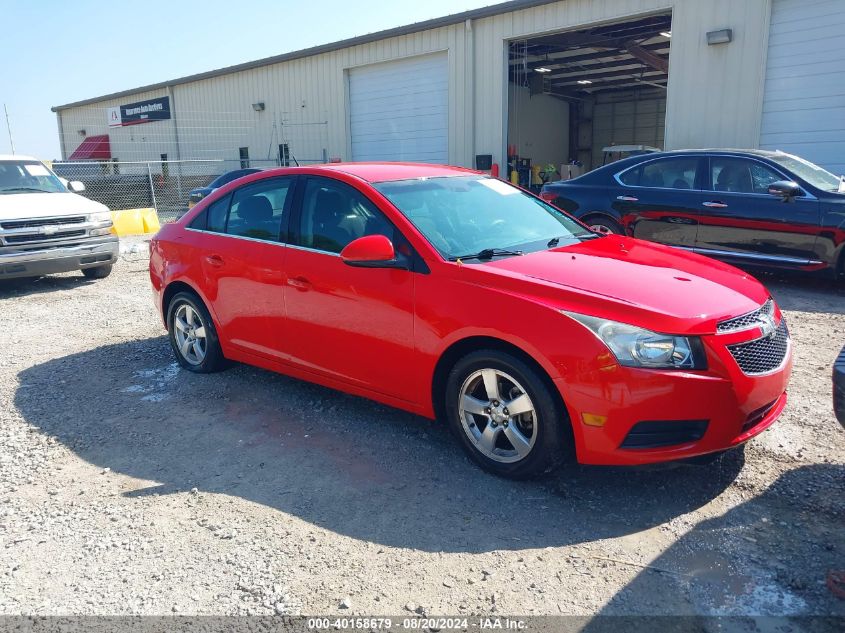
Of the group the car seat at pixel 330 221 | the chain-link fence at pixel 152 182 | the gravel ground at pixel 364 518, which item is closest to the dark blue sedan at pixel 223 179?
the chain-link fence at pixel 152 182

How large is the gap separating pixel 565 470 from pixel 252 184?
2973mm

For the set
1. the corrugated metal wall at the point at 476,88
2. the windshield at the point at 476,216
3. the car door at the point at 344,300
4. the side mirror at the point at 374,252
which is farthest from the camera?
the corrugated metal wall at the point at 476,88

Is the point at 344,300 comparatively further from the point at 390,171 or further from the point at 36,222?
the point at 36,222

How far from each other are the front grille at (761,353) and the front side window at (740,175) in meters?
5.13

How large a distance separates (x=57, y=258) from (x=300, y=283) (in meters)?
5.83

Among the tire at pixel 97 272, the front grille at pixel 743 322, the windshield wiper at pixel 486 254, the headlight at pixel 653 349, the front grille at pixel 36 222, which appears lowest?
the tire at pixel 97 272

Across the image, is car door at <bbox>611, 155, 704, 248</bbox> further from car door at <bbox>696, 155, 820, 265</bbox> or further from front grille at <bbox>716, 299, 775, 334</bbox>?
front grille at <bbox>716, 299, 775, 334</bbox>

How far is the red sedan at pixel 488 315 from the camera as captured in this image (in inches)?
118

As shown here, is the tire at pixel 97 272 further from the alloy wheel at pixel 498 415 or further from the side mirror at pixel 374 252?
the alloy wheel at pixel 498 415

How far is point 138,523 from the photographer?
10.5 feet

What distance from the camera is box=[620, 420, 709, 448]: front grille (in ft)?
9.82

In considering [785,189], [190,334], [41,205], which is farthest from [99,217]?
[785,189]

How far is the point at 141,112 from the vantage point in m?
28.5

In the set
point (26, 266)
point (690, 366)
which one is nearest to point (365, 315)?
point (690, 366)
